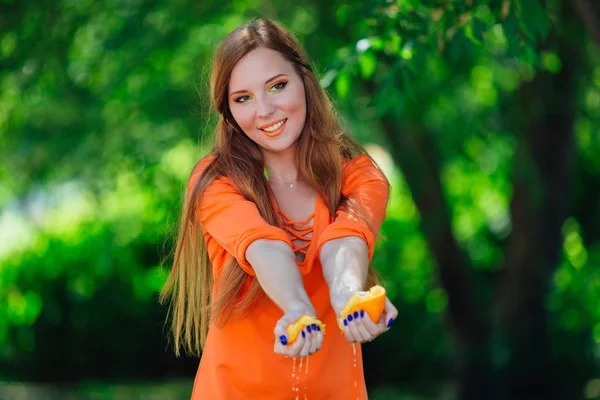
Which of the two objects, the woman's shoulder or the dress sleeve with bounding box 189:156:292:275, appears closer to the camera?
the dress sleeve with bounding box 189:156:292:275

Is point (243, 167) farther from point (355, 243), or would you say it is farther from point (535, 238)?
point (535, 238)

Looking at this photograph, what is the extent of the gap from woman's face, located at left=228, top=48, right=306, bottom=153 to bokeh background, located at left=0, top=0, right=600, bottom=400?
22.1 inches

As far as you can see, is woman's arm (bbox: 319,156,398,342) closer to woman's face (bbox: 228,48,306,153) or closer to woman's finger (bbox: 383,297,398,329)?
woman's finger (bbox: 383,297,398,329)

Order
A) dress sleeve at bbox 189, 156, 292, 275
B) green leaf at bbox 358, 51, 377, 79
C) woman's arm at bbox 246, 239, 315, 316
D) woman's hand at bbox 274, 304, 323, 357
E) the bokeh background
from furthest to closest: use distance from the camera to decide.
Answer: the bokeh background, green leaf at bbox 358, 51, 377, 79, dress sleeve at bbox 189, 156, 292, 275, woman's arm at bbox 246, 239, 315, 316, woman's hand at bbox 274, 304, 323, 357

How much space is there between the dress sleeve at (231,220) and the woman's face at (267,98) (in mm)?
171

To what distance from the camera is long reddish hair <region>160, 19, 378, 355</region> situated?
2439mm

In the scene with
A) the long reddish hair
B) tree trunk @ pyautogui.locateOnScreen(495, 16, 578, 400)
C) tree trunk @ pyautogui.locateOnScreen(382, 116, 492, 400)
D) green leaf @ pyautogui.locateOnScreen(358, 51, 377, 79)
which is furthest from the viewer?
tree trunk @ pyautogui.locateOnScreen(382, 116, 492, 400)

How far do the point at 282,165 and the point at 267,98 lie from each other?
0.21m

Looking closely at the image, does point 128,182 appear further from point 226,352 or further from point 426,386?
point 226,352

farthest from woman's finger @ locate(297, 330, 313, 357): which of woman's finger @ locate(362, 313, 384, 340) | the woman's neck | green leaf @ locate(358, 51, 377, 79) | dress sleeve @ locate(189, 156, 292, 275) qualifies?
green leaf @ locate(358, 51, 377, 79)

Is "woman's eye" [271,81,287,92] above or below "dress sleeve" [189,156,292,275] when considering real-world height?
above

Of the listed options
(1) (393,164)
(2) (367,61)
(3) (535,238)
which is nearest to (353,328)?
(2) (367,61)

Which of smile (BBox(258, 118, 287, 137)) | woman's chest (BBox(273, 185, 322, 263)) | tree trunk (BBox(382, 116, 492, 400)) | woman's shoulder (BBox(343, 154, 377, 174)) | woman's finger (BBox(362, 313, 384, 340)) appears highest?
smile (BBox(258, 118, 287, 137))

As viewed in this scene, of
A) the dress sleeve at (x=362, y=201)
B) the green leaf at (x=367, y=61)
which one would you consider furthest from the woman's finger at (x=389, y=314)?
the green leaf at (x=367, y=61)
